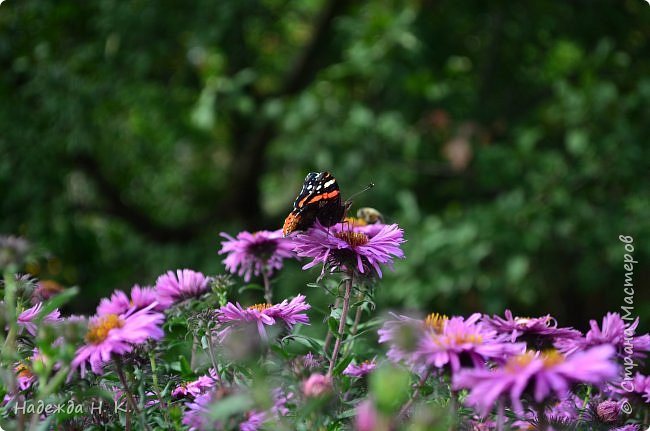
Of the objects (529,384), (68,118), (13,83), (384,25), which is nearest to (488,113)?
(384,25)

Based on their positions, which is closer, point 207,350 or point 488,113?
point 207,350

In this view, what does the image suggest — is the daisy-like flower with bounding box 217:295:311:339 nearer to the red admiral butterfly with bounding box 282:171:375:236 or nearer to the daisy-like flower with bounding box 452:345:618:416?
the red admiral butterfly with bounding box 282:171:375:236

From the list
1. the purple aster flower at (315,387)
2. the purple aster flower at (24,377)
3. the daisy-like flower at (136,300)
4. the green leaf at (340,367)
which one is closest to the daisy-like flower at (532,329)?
the green leaf at (340,367)

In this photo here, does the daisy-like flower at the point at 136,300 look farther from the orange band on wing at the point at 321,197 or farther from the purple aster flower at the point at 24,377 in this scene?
the orange band on wing at the point at 321,197

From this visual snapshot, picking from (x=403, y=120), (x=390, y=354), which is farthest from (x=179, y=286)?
(x=403, y=120)

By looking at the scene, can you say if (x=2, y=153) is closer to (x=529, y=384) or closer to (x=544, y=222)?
(x=544, y=222)

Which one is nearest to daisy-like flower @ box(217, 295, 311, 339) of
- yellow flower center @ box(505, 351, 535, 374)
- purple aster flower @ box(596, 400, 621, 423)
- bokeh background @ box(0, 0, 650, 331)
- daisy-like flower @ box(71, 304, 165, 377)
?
daisy-like flower @ box(71, 304, 165, 377)
